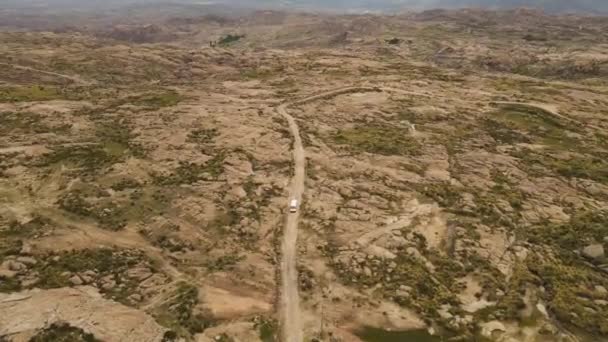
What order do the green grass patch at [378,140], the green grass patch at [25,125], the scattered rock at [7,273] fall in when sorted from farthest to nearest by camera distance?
the green grass patch at [378,140] → the green grass patch at [25,125] → the scattered rock at [7,273]

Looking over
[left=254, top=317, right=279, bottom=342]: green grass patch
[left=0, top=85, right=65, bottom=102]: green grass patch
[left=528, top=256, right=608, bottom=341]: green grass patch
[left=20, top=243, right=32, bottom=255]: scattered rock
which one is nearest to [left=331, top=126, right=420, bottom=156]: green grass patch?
[left=528, top=256, right=608, bottom=341]: green grass patch

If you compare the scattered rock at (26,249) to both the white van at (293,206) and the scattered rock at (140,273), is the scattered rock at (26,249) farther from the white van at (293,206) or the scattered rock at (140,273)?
the white van at (293,206)

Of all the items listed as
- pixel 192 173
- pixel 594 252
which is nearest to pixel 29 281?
pixel 192 173

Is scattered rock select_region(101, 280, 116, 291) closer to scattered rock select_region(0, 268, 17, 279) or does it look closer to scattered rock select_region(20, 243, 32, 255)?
scattered rock select_region(0, 268, 17, 279)

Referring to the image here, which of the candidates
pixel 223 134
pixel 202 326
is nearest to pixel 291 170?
pixel 223 134

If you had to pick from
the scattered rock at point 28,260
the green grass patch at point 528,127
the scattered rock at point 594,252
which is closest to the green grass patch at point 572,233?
the scattered rock at point 594,252
